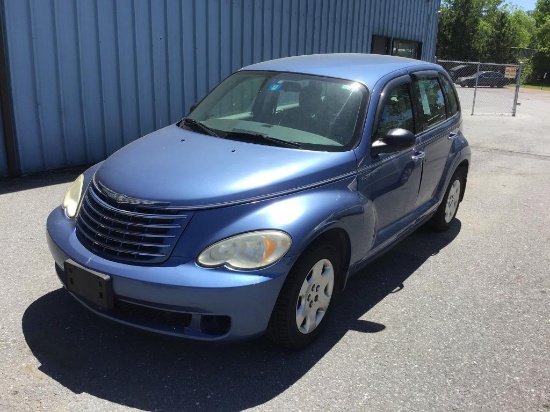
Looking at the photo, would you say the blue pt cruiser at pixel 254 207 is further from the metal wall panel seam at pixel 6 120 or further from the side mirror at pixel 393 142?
the metal wall panel seam at pixel 6 120

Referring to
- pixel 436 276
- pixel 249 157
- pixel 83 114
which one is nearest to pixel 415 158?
pixel 436 276

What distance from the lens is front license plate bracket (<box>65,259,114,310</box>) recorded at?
283 centimetres

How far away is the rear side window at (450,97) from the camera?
5.27 meters

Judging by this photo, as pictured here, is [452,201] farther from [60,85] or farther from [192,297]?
[60,85]

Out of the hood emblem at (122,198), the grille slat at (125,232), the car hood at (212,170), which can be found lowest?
the grille slat at (125,232)

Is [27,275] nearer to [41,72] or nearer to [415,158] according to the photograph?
[415,158]

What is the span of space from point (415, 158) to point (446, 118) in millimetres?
1093

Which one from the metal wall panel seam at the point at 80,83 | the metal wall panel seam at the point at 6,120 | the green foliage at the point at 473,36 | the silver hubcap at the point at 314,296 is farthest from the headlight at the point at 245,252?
the green foliage at the point at 473,36

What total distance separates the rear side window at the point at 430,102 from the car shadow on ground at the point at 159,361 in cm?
184

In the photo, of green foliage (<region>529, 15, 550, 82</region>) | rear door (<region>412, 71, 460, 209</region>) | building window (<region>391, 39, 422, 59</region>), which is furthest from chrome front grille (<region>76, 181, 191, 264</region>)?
green foliage (<region>529, 15, 550, 82</region>)

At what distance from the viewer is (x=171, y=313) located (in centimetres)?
288

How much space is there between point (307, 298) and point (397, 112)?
1800mm

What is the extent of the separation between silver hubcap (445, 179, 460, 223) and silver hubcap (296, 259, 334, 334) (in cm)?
259

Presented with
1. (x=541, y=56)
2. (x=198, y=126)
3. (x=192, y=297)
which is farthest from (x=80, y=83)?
(x=541, y=56)
